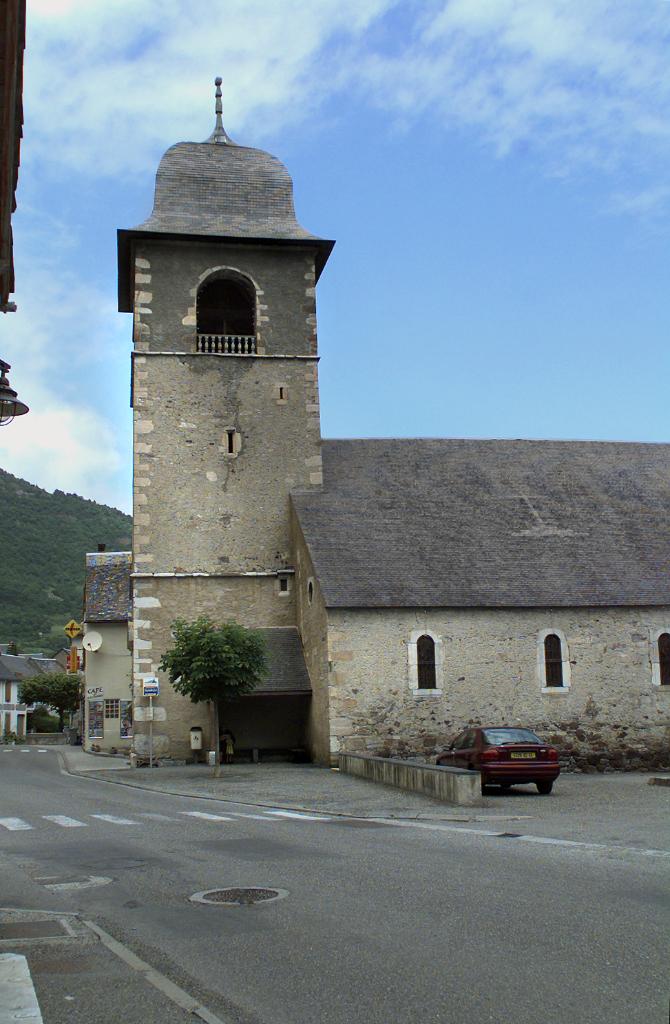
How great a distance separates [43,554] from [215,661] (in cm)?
8895

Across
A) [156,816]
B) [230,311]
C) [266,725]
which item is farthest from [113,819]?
[230,311]

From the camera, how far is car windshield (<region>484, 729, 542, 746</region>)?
18.1 metres

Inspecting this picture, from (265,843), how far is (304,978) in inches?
240

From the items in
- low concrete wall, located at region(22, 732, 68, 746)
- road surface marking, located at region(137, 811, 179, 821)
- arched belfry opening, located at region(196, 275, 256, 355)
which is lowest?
low concrete wall, located at region(22, 732, 68, 746)

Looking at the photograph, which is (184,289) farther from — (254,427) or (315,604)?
(315,604)

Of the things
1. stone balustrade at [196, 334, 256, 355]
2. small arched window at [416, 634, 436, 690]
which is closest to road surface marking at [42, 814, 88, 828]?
small arched window at [416, 634, 436, 690]

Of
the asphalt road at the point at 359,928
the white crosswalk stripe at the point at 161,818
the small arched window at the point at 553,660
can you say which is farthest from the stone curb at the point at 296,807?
the small arched window at the point at 553,660

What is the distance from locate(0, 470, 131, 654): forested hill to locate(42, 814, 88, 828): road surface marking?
8760cm

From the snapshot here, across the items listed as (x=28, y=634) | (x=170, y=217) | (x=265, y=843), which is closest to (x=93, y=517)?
(x=28, y=634)

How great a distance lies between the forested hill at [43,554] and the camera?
10625cm

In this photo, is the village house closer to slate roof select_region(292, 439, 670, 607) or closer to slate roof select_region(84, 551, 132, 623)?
slate roof select_region(84, 551, 132, 623)

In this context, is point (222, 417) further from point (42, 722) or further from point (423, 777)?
point (42, 722)

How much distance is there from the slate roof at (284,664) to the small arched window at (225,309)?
9093mm

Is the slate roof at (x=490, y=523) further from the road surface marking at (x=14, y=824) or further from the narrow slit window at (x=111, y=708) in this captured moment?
the narrow slit window at (x=111, y=708)
